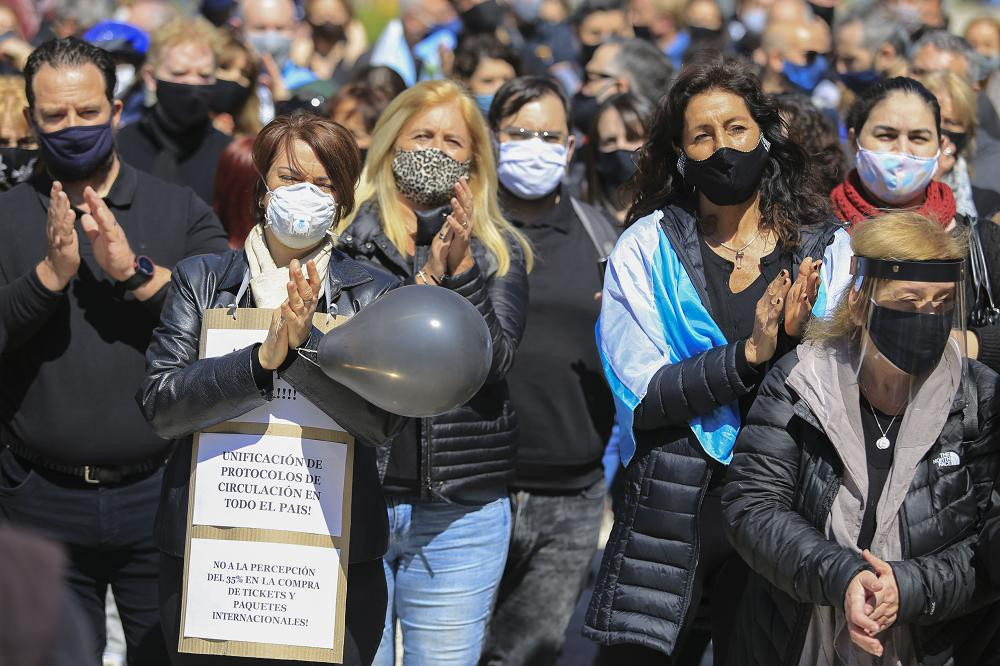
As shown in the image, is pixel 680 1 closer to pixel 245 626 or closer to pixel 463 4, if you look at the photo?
pixel 463 4

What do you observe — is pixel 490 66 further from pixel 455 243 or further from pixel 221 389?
pixel 221 389

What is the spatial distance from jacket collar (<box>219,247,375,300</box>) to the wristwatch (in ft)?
1.86

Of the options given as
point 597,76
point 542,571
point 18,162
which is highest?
point 597,76

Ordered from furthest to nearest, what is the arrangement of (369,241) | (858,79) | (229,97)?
(858,79), (229,97), (369,241)

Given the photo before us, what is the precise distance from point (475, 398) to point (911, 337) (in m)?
1.51

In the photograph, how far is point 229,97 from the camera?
24.5 ft

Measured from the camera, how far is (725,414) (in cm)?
407

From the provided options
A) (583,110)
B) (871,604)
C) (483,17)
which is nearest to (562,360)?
(871,604)

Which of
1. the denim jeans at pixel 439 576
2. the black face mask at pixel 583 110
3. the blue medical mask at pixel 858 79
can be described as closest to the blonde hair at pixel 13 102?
the denim jeans at pixel 439 576

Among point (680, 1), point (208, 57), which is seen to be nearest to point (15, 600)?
point (208, 57)

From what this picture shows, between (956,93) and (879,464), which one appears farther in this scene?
(956,93)

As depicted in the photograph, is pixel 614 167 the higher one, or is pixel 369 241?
pixel 614 167

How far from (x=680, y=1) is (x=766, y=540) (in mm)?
8226

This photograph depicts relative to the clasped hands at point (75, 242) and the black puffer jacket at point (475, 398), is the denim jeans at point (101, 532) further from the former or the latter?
the black puffer jacket at point (475, 398)
